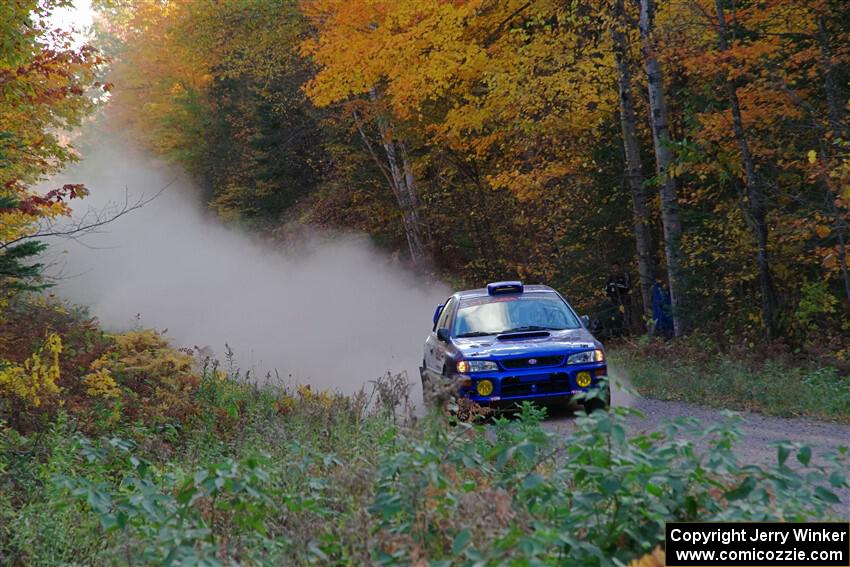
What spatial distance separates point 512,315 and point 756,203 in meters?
7.32

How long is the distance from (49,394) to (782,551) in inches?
437

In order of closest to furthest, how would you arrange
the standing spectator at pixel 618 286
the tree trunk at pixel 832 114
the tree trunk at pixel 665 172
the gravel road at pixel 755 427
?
the gravel road at pixel 755 427 → the tree trunk at pixel 832 114 → the tree trunk at pixel 665 172 → the standing spectator at pixel 618 286

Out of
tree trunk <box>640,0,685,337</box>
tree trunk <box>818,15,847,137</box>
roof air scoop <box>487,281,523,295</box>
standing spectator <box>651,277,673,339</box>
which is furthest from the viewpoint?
standing spectator <box>651,277,673,339</box>

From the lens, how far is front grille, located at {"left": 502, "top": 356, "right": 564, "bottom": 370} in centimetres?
1361

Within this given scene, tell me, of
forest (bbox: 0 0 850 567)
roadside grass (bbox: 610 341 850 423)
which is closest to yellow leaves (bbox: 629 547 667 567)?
forest (bbox: 0 0 850 567)

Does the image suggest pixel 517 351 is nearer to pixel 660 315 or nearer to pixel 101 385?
pixel 101 385

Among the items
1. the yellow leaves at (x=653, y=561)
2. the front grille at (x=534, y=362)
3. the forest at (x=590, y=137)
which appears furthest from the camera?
the forest at (x=590, y=137)

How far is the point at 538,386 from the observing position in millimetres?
13594

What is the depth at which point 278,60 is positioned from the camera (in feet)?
128

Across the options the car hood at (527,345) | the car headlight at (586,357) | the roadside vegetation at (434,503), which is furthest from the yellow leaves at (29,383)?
the car headlight at (586,357)

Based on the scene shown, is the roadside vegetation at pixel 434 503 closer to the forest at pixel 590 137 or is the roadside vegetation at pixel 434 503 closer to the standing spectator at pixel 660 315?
the forest at pixel 590 137

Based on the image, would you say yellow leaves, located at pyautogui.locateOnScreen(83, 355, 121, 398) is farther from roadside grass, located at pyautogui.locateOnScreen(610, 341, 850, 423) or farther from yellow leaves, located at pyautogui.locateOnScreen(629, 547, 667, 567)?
yellow leaves, located at pyautogui.locateOnScreen(629, 547, 667, 567)

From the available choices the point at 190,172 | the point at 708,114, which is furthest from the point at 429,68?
the point at 190,172

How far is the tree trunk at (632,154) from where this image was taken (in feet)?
77.7
